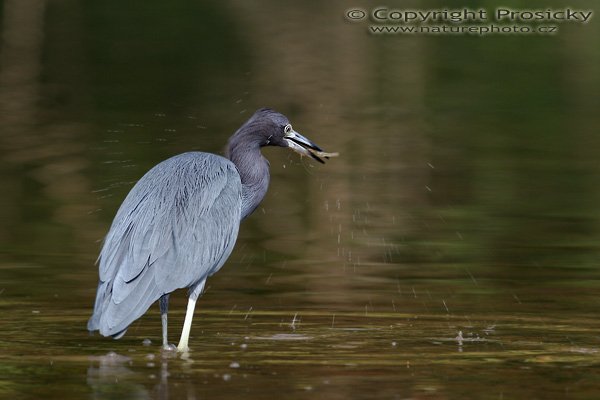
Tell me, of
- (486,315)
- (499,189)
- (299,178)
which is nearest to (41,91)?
(299,178)

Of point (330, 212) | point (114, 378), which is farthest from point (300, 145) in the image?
point (330, 212)

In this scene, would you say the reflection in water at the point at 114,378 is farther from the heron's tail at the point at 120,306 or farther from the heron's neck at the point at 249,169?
the heron's neck at the point at 249,169

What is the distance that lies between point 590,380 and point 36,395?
296cm

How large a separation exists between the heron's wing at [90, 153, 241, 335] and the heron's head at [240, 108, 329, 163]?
52 cm

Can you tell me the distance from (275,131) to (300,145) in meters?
0.28

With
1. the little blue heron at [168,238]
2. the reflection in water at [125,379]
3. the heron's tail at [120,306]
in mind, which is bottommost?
the reflection in water at [125,379]

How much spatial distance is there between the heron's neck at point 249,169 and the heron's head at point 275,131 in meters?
0.09

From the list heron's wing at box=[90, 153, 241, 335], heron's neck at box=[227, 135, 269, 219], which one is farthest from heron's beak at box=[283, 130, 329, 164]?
heron's wing at box=[90, 153, 241, 335]

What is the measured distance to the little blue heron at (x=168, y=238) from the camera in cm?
862

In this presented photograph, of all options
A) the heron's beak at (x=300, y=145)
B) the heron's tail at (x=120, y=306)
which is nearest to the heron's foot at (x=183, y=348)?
Answer: the heron's tail at (x=120, y=306)

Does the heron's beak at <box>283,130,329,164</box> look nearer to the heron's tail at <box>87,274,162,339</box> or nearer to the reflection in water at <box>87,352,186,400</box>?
the heron's tail at <box>87,274,162,339</box>

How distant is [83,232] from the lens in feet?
44.8

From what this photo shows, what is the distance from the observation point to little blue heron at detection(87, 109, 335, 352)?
862 cm

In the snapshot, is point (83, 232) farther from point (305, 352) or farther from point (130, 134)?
point (130, 134)
